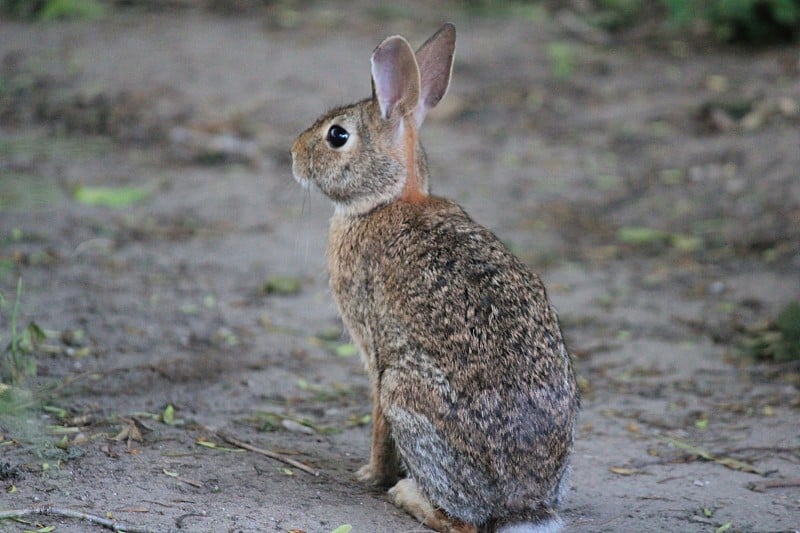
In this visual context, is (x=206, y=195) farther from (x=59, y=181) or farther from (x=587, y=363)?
(x=587, y=363)

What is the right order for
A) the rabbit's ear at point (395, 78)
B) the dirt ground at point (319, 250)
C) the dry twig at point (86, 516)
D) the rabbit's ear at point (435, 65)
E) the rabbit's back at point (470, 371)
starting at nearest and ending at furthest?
the dry twig at point (86, 516), the rabbit's back at point (470, 371), the dirt ground at point (319, 250), the rabbit's ear at point (395, 78), the rabbit's ear at point (435, 65)

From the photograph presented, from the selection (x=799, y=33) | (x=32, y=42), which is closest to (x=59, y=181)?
(x=32, y=42)

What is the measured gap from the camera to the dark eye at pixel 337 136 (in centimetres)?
533

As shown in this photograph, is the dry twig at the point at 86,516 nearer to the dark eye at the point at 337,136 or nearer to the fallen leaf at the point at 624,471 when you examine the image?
the dark eye at the point at 337,136

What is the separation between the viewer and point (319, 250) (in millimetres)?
8578

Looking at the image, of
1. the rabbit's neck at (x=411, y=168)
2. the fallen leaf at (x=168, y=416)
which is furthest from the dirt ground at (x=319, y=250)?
the rabbit's neck at (x=411, y=168)

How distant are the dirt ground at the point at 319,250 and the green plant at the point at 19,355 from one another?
15 centimetres

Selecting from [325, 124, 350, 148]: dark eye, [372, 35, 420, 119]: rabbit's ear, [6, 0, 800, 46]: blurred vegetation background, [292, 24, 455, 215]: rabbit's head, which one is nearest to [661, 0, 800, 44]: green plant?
[6, 0, 800, 46]: blurred vegetation background

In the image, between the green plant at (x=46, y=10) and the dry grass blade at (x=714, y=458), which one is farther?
the green plant at (x=46, y=10)

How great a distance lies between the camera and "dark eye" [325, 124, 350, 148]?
17.5 feet

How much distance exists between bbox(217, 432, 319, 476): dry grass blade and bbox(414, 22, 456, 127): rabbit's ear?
1755 mm

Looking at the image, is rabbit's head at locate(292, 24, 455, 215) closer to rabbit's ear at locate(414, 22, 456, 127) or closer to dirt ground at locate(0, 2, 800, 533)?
rabbit's ear at locate(414, 22, 456, 127)

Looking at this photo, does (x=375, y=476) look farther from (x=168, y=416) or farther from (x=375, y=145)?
(x=375, y=145)

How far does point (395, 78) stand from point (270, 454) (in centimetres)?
186
